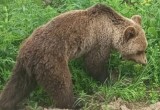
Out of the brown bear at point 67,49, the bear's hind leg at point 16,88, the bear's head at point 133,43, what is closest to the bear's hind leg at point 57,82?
the brown bear at point 67,49

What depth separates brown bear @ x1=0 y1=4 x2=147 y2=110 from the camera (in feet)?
21.0

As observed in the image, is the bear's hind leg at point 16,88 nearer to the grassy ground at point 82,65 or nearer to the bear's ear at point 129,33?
the grassy ground at point 82,65

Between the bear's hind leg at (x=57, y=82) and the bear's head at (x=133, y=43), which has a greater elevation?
the bear's head at (x=133, y=43)

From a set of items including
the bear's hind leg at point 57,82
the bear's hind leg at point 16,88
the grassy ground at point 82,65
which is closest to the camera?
the bear's hind leg at point 57,82

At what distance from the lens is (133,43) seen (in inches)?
281

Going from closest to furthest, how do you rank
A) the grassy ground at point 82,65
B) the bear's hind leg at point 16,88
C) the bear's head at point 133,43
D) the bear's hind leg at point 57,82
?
the bear's hind leg at point 57,82
the bear's hind leg at point 16,88
the grassy ground at point 82,65
the bear's head at point 133,43

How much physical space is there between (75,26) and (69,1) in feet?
5.79

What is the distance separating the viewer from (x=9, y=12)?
8633mm

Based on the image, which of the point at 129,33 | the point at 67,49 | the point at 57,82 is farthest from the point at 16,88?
the point at 129,33

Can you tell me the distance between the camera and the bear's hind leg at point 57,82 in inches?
→ 251

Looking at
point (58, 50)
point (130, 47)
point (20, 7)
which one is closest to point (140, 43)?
point (130, 47)

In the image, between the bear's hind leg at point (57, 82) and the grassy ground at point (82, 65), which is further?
the grassy ground at point (82, 65)

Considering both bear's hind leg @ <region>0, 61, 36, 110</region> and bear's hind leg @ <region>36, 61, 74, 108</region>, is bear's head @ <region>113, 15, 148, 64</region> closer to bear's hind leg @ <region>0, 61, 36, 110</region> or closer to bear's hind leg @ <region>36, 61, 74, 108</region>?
bear's hind leg @ <region>36, 61, 74, 108</region>

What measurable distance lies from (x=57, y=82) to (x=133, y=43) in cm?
145
